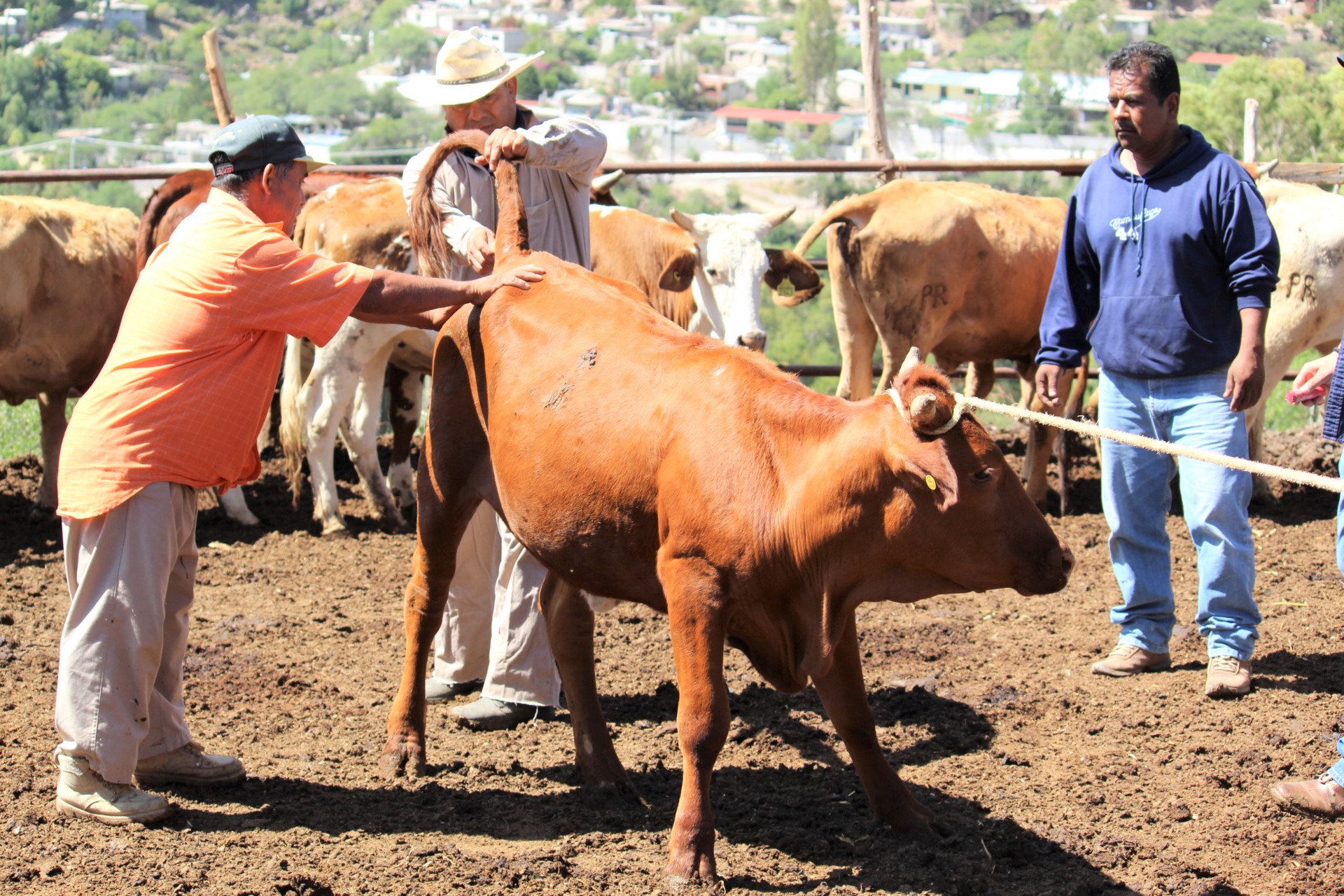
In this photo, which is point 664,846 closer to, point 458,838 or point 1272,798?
point 458,838

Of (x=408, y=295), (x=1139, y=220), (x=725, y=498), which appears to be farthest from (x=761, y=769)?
(x=1139, y=220)

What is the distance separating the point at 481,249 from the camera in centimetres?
442

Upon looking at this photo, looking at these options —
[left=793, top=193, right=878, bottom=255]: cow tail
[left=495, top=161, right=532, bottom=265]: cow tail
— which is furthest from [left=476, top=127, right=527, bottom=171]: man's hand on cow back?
[left=793, top=193, right=878, bottom=255]: cow tail

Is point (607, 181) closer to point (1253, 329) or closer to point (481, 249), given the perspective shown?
point (481, 249)

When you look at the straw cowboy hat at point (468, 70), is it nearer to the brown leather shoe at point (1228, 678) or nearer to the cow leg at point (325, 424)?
the cow leg at point (325, 424)

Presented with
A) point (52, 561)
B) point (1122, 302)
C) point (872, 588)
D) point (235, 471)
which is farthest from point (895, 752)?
point (52, 561)

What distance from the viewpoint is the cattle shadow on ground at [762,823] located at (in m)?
3.54

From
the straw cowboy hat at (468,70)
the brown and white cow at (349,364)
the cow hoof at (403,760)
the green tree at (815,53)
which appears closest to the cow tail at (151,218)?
the brown and white cow at (349,364)

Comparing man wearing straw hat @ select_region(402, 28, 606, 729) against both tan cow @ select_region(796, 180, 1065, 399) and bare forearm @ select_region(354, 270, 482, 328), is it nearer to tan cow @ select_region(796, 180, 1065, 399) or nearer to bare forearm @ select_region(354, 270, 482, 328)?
bare forearm @ select_region(354, 270, 482, 328)

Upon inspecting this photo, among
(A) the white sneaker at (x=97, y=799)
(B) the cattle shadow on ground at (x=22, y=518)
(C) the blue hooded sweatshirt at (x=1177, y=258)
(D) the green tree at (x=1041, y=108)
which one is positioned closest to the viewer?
(A) the white sneaker at (x=97, y=799)

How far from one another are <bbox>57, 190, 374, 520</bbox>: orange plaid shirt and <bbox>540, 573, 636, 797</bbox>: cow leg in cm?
116

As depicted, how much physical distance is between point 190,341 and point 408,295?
62cm

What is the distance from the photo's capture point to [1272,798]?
3932 mm

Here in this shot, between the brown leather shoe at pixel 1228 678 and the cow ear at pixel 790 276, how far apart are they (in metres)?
3.77
